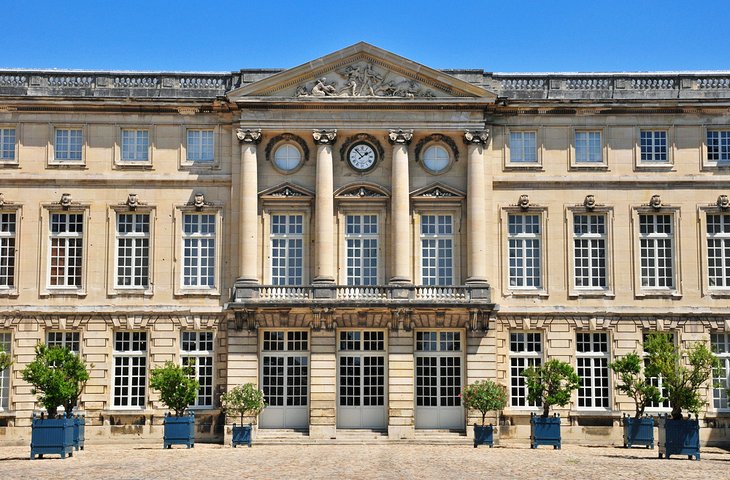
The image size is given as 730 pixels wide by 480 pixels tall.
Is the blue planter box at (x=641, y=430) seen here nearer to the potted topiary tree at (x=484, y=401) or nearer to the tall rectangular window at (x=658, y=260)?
the potted topiary tree at (x=484, y=401)

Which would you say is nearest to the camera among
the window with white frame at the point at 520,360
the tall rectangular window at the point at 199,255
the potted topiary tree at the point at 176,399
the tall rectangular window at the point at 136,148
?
the potted topiary tree at the point at 176,399

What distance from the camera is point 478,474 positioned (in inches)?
1033

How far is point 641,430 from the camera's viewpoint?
3675cm

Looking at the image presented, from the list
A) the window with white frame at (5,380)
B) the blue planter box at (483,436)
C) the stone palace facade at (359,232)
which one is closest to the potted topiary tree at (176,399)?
the stone palace facade at (359,232)

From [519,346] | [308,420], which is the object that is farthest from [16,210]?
[519,346]

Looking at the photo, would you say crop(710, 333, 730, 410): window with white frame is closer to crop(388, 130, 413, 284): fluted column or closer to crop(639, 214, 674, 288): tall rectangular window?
crop(639, 214, 674, 288): tall rectangular window

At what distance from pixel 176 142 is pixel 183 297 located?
565 cm

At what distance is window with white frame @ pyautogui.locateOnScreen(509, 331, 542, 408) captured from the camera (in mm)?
39625

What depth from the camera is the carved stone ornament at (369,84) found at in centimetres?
3969

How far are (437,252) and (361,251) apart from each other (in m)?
2.74

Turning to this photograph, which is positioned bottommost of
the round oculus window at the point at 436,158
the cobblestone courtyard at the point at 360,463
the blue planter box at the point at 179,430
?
the cobblestone courtyard at the point at 360,463

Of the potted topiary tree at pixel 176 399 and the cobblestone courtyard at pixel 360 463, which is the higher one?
the potted topiary tree at pixel 176 399

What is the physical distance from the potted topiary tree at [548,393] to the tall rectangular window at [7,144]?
19976 millimetres

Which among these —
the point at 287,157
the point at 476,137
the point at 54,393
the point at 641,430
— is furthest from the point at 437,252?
the point at 54,393
